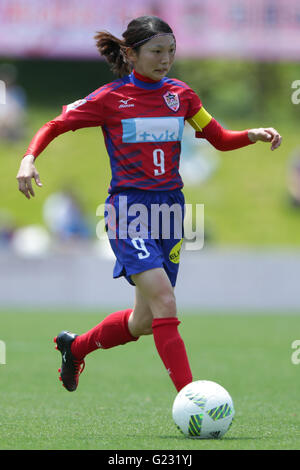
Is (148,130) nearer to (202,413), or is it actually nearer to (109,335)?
(109,335)

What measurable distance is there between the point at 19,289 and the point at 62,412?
9.53 meters

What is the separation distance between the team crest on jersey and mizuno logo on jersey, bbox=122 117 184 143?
100mm

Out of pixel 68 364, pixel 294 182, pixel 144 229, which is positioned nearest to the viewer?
pixel 144 229

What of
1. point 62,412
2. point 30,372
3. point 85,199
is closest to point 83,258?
point 85,199

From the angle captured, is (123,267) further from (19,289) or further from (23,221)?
(23,221)

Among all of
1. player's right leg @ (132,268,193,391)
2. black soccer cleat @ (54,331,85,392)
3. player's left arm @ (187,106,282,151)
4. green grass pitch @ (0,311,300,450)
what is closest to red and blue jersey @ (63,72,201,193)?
player's left arm @ (187,106,282,151)

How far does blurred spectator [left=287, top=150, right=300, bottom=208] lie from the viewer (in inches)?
832

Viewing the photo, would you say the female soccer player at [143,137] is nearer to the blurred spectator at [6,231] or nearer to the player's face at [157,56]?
the player's face at [157,56]

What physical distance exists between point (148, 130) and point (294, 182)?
16564 millimetres

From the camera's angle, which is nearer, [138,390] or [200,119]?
[200,119]

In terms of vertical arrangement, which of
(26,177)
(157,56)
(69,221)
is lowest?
(69,221)

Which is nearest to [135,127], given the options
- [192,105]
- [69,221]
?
[192,105]

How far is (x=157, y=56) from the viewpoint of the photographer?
4977 millimetres

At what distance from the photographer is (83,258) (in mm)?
14680
